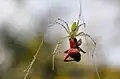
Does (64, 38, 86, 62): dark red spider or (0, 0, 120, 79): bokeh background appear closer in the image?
(64, 38, 86, 62): dark red spider

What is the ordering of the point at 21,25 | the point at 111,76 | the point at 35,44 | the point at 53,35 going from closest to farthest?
the point at 53,35
the point at 111,76
the point at 35,44
the point at 21,25

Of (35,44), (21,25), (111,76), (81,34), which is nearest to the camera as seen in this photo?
(81,34)

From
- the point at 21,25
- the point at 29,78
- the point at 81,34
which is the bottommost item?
the point at 29,78

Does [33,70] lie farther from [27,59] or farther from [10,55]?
[10,55]

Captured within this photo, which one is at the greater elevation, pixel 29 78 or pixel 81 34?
pixel 81 34

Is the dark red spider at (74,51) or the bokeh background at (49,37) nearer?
the dark red spider at (74,51)

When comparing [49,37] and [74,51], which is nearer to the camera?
[74,51]

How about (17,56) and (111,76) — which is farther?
(17,56)

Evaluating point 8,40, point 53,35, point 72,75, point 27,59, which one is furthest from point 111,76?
point 8,40
